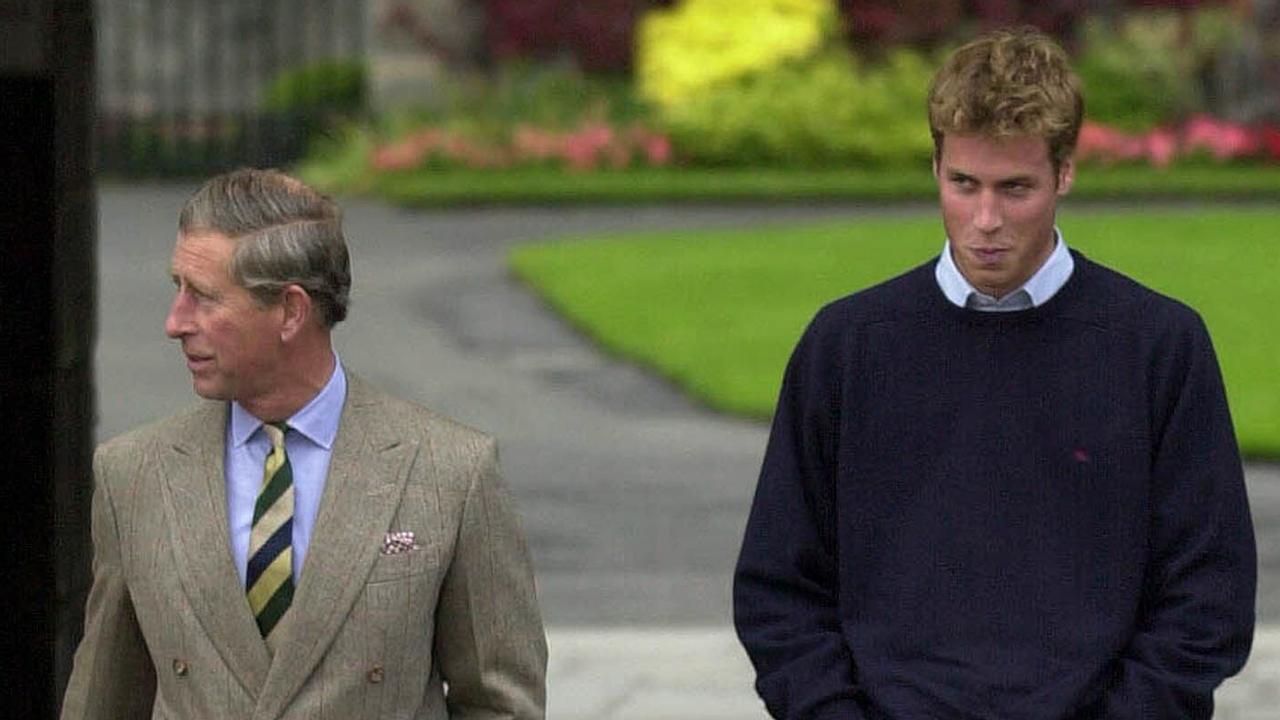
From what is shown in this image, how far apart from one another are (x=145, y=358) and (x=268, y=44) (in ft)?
49.8

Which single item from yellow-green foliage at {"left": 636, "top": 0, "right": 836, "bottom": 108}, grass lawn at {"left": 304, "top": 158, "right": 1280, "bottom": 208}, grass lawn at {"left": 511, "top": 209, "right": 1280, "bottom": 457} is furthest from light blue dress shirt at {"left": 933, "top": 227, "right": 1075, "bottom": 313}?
yellow-green foliage at {"left": 636, "top": 0, "right": 836, "bottom": 108}

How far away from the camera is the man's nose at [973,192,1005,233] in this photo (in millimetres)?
3996

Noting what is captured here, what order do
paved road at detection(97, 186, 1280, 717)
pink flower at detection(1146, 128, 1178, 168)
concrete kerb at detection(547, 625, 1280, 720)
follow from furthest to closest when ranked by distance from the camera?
pink flower at detection(1146, 128, 1178, 168), paved road at detection(97, 186, 1280, 717), concrete kerb at detection(547, 625, 1280, 720)

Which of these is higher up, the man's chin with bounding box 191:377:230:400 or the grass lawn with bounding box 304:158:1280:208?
the man's chin with bounding box 191:377:230:400

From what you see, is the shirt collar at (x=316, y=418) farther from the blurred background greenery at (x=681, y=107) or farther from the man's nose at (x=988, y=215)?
the blurred background greenery at (x=681, y=107)

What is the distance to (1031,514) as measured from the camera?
161 inches

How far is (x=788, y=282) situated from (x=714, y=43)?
32.6ft

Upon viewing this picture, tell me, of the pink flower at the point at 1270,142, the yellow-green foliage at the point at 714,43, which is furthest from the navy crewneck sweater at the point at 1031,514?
the yellow-green foliage at the point at 714,43

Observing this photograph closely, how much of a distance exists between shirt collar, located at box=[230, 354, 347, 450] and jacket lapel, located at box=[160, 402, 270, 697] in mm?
49

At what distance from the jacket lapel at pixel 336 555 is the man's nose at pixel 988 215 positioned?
817 mm

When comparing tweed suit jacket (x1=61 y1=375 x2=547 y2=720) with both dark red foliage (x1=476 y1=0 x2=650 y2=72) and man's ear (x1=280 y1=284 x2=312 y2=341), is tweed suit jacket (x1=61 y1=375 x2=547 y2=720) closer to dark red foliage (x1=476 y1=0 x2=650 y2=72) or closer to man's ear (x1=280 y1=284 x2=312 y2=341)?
man's ear (x1=280 y1=284 x2=312 y2=341)

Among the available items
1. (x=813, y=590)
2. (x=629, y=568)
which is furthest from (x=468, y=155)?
(x=813, y=590)

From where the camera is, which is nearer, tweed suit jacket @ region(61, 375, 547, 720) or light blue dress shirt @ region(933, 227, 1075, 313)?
tweed suit jacket @ region(61, 375, 547, 720)

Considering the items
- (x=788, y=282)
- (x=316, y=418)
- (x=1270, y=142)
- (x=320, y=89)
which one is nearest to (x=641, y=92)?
(x=320, y=89)
